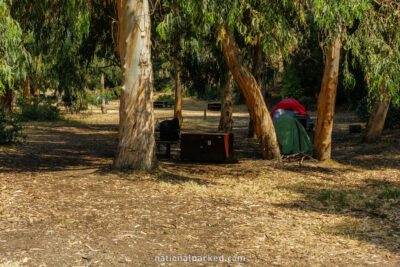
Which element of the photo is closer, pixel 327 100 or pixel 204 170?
pixel 204 170

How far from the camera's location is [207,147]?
12227 mm

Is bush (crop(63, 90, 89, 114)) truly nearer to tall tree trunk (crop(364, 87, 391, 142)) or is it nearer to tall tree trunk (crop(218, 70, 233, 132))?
tall tree trunk (crop(218, 70, 233, 132))

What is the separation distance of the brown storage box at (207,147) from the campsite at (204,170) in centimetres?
3

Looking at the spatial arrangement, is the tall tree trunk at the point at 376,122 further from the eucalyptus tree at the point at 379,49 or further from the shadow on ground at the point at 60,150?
the shadow on ground at the point at 60,150

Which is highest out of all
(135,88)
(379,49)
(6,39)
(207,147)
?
(379,49)

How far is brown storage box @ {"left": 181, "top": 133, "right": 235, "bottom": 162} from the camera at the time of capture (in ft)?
39.8

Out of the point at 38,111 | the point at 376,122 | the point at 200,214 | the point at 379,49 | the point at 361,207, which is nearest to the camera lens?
the point at 200,214

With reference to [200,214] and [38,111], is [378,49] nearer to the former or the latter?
[200,214]

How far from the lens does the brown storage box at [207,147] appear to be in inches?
478

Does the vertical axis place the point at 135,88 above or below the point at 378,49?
below

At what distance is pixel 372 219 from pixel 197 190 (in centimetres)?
288

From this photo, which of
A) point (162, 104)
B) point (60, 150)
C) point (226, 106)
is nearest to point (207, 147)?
point (60, 150)

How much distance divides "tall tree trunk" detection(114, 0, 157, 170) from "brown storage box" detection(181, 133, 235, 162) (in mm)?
2989

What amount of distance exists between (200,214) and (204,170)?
446 centimetres
